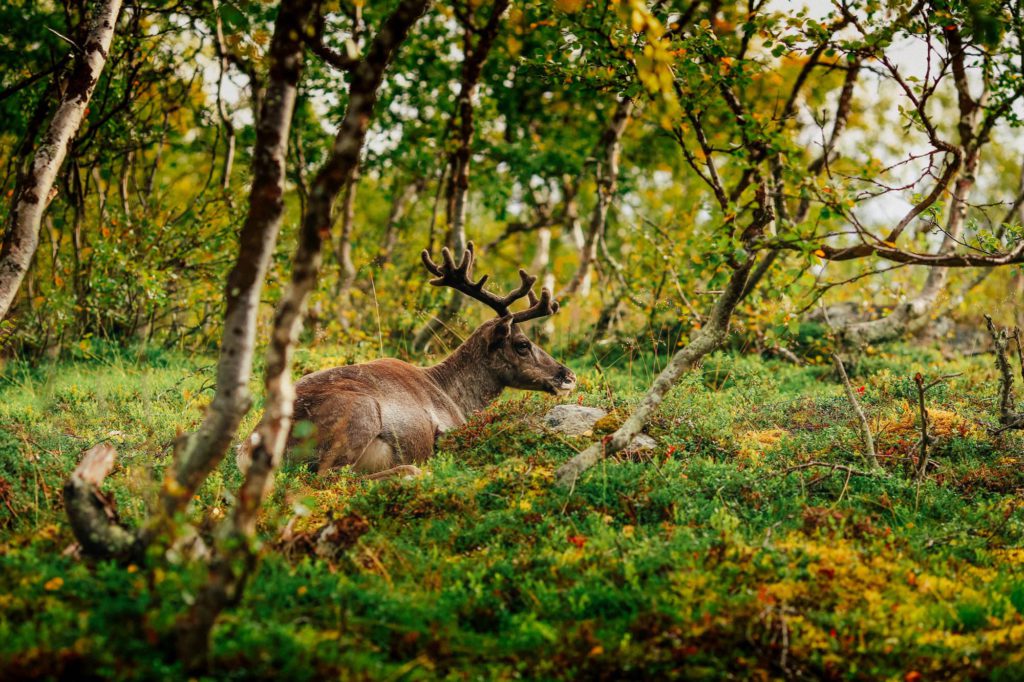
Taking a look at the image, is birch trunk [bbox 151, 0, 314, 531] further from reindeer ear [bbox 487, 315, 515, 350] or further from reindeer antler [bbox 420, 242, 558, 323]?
reindeer ear [bbox 487, 315, 515, 350]

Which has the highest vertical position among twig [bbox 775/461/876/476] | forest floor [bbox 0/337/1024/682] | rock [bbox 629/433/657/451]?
twig [bbox 775/461/876/476]

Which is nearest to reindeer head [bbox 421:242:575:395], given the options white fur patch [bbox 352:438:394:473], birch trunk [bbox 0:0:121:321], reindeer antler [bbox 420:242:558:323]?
reindeer antler [bbox 420:242:558:323]

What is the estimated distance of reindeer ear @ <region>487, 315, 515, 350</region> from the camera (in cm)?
975

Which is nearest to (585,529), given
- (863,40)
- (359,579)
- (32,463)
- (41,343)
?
(359,579)

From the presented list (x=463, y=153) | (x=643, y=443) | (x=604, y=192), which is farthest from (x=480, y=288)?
(x=604, y=192)

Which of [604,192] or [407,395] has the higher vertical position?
[604,192]

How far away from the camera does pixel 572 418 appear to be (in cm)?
866

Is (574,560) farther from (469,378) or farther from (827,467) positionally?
(469,378)

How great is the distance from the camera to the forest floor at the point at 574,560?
4.46 m

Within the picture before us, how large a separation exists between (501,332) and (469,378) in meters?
0.65

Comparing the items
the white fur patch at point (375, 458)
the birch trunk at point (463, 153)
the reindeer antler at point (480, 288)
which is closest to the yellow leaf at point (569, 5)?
the reindeer antler at point (480, 288)

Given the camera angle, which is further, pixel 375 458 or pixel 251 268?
pixel 375 458

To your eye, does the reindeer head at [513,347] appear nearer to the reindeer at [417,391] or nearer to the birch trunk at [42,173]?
the reindeer at [417,391]

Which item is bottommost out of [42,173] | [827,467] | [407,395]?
[407,395]
